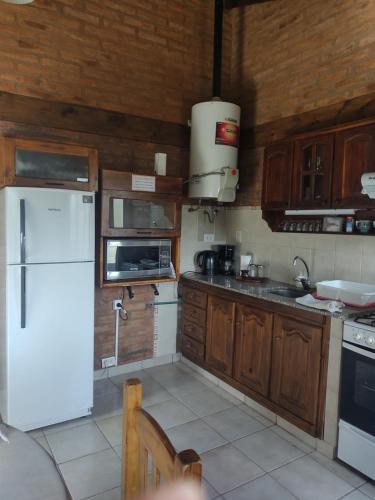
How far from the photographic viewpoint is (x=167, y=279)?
330cm

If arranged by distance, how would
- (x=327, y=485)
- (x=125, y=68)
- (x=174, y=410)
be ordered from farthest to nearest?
(x=125, y=68) → (x=174, y=410) → (x=327, y=485)

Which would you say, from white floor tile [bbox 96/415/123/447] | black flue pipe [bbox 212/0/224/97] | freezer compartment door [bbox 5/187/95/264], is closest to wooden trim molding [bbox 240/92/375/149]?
black flue pipe [bbox 212/0/224/97]

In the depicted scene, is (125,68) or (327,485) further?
(125,68)

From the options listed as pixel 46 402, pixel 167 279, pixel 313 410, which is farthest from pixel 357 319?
pixel 46 402

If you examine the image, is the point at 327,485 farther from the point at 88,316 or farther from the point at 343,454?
the point at 88,316

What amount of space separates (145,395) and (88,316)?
0.91 m

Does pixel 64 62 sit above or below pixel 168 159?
above

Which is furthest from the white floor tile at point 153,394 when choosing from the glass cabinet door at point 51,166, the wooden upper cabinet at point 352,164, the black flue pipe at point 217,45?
the black flue pipe at point 217,45

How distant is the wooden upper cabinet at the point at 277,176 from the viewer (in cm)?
290

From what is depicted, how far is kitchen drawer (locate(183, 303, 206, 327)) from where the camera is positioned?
11.0ft

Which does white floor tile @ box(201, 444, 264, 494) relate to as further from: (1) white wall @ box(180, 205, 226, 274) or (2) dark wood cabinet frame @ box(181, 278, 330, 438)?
(1) white wall @ box(180, 205, 226, 274)

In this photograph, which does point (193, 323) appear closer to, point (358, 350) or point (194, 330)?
point (194, 330)

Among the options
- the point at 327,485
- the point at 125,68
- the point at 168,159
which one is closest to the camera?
the point at 327,485

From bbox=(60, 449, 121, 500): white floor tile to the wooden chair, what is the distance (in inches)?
42.6
